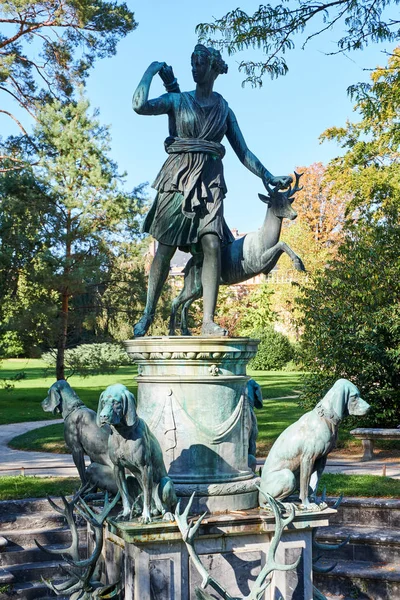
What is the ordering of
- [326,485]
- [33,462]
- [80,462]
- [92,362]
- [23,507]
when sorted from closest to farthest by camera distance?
[80,462] < [23,507] < [326,485] < [33,462] < [92,362]

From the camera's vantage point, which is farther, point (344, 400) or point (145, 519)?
point (344, 400)

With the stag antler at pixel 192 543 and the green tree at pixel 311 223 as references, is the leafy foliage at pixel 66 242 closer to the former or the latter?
the stag antler at pixel 192 543

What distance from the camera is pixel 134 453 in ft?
15.1

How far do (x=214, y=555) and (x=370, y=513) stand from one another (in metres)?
2.92

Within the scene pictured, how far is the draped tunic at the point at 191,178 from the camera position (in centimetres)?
559

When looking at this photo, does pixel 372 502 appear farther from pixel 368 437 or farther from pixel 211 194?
pixel 368 437

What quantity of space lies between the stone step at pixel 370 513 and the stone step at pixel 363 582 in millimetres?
783

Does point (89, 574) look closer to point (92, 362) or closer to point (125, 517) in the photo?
point (125, 517)

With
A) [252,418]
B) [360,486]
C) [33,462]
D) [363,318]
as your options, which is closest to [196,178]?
[252,418]

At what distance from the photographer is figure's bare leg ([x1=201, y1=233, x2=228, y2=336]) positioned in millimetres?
5594

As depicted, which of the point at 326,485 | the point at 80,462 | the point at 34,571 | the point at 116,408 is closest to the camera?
the point at 116,408

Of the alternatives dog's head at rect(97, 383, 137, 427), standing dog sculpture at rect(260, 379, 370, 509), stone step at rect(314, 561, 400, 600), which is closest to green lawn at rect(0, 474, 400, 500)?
stone step at rect(314, 561, 400, 600)

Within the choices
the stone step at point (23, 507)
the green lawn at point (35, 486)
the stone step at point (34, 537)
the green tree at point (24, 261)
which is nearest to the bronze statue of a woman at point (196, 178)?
the stone step at point (34, 537)

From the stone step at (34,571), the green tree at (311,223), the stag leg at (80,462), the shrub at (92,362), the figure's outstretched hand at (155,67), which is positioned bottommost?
the stone step at (34,571)
